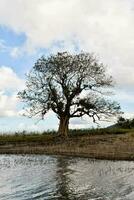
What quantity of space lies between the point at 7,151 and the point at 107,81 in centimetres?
2248

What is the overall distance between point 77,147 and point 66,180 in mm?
24624

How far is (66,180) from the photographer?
29.2 metres

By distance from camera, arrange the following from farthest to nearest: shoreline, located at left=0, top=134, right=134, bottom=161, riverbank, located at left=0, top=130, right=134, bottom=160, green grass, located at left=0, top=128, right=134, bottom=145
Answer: green grass, located at left=0, top=128, right=134, bottom=145
riverbank, located at left=0, top=130, right=134, bottom=160
shoreline, located at left=0, top=134, right=134, bottom=161

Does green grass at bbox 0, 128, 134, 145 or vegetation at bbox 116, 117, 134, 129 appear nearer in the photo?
green grass at bbox 0, 128, 134, 145

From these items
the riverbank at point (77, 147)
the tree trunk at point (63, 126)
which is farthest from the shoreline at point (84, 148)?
the tree trunk at point (63, 126)

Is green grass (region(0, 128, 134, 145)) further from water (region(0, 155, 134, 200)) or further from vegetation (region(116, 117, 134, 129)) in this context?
water (region(0, 155, 134, 200))

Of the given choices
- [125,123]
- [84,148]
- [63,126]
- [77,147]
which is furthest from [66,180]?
[125,123]

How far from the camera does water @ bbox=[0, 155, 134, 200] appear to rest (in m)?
23.4

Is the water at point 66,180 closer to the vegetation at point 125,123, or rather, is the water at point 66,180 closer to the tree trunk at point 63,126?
the tree trunk at point 63,126

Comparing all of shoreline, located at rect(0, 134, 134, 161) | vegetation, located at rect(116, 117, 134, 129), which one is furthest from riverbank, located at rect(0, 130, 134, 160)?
vegetation, located at rect(116, 117, 134, 129)

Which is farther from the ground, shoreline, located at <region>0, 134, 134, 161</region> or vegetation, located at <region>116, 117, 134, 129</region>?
vegetation, located at <region>116, 117, 134, 129</region>

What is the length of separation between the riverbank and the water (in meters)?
4.27

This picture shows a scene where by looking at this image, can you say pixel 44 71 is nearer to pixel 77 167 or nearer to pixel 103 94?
pixel 103 94

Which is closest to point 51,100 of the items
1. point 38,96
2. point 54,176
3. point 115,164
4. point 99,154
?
point 38,96
